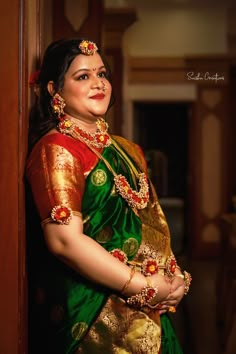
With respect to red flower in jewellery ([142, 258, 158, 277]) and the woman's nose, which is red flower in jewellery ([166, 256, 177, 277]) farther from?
the woman's nose

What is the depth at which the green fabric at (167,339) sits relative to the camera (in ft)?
4.78

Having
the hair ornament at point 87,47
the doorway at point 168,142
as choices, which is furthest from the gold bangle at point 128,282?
the doorway at point 168,142

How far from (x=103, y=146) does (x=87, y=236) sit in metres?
0.28

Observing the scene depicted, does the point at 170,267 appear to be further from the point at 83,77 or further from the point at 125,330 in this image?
the point at 83,77

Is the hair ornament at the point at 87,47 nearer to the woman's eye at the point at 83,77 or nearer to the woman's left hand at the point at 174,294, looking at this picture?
the woman's eye at the point at 83,77

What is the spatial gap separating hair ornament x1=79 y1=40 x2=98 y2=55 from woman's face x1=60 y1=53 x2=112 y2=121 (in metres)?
0.01

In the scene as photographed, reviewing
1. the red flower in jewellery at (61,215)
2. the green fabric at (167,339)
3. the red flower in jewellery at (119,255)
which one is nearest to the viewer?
A: the red flower in jewellery at (61,215)

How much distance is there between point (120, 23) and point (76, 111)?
288cm

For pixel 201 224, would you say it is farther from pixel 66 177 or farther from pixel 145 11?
pixel 66 177

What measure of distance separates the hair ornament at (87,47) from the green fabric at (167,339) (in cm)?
73

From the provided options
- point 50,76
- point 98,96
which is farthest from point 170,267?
point 50,76

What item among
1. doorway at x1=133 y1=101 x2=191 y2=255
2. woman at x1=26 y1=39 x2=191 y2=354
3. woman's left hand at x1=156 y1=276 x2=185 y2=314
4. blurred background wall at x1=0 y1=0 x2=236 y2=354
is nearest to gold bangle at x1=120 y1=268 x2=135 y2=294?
woman at x1=26 y1=39 x2=191 y2=354

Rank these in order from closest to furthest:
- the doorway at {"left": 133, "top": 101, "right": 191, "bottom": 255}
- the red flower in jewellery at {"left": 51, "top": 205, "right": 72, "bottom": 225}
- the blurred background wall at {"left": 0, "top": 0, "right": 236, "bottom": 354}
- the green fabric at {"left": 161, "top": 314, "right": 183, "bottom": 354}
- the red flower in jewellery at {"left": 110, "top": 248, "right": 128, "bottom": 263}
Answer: the red flower in jewellery at {"left": 51, "top": 205, "right": 72, "bottom": 225} < the red flower in jewellery at {"left": 110, "top": 248, "right": 128, "bottom": 263} < the green fabric at {"left": 161, "top": 314, "right": 183, "bottom": 354} < the blurred background wall at {"left": 0, "top": 0, "right": 236, "bottom": 354} < the doorway at {"left": 133, "top": 101, "right": 191, "bottom": 255}

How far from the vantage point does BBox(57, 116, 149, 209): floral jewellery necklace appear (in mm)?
1396
